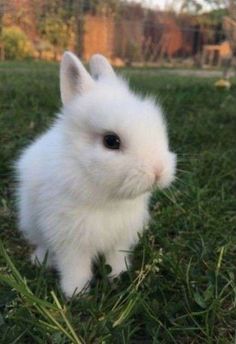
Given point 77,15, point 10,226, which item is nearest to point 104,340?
point 10,226

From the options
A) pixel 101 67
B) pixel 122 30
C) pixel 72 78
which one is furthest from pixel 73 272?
pixel 122 30

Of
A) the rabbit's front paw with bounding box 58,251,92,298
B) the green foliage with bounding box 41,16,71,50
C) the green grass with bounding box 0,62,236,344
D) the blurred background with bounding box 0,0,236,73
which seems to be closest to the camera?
the green grass with bounding box 0,62,236,344

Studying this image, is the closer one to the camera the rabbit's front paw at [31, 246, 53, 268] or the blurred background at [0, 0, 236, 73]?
the rabbit's front paw at [31, 246, 53, 268]

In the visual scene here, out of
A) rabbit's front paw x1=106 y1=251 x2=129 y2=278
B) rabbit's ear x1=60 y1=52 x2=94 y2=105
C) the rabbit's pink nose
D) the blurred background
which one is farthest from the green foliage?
the rabbit's pink nose

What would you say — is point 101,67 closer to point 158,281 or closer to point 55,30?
point 158,281

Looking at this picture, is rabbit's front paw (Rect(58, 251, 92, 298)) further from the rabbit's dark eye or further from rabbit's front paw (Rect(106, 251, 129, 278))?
the rabbit's dark eye

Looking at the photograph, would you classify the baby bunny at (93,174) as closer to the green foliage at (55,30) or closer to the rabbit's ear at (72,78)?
the rabbit's ear at (72,78)

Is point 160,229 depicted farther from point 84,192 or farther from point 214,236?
point 84,192
